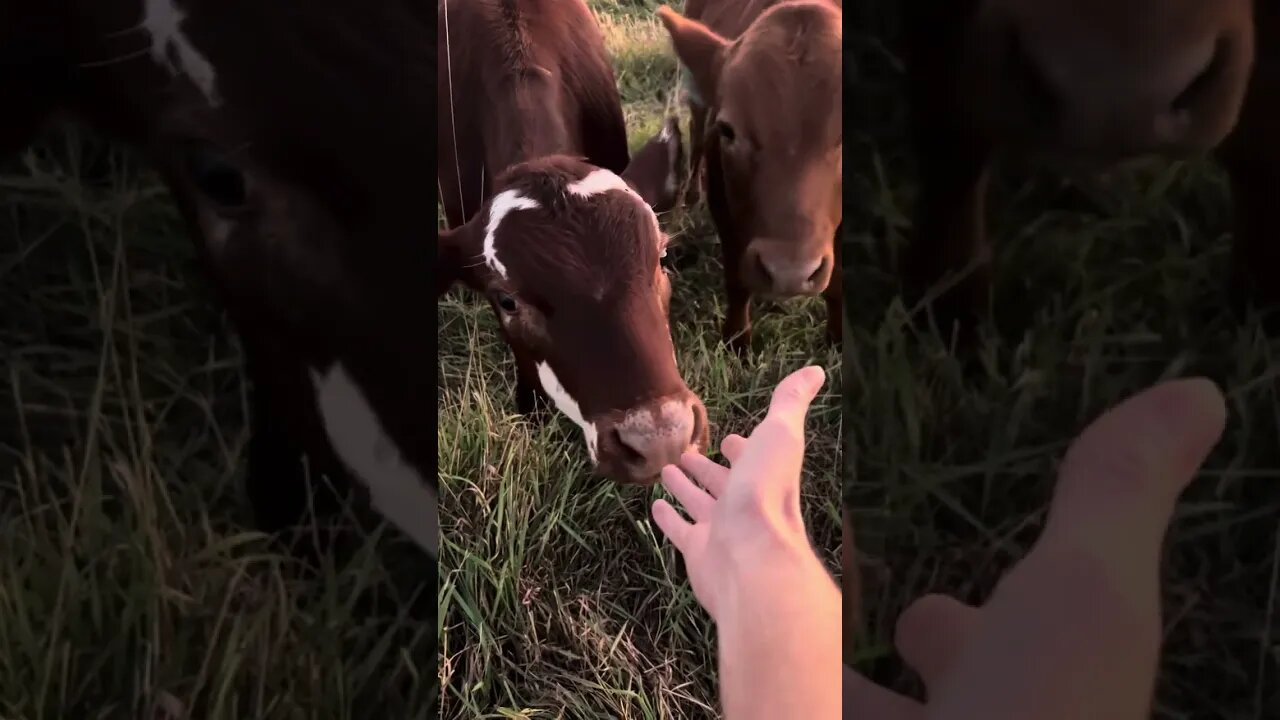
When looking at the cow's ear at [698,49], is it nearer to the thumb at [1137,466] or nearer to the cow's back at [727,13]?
the cow's back at [727,13]

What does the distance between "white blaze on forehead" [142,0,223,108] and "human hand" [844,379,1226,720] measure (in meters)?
0.71

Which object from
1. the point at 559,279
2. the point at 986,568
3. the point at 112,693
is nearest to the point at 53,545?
the point at 112,693

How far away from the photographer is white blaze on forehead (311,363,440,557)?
580 mm

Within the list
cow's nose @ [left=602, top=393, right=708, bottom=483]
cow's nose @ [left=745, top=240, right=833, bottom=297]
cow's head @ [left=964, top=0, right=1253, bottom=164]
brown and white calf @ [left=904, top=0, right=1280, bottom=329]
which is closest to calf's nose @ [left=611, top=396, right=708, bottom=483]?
cow's nose @ [left=602, top=393, right=708, bottom=483]

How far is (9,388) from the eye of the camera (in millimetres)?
554

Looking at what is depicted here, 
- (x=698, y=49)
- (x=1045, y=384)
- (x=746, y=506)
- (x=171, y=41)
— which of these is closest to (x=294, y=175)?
(x=171, y=41)

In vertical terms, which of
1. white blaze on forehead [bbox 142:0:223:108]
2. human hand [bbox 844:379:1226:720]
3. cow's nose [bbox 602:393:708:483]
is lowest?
human hand [bbox 844:379:1226:720]

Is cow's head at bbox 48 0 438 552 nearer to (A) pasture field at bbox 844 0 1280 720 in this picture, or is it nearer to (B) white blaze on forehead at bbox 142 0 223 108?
(B) white blaze on forehead at bbox 142 0 223 108

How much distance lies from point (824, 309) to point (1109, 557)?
303mm

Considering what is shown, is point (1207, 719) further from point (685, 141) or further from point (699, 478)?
point (685, 141)

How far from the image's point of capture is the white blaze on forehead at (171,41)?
547 millimetres

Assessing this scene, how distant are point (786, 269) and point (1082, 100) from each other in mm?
271

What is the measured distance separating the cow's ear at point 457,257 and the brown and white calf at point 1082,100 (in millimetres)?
360

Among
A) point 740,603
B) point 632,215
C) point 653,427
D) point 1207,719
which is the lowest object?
point 1207,719
